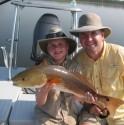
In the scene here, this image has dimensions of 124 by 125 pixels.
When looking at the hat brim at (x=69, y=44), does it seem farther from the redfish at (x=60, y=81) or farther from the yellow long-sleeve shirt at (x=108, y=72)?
the redfish at (x=60, y=81)

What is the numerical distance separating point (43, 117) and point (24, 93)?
3.38ft

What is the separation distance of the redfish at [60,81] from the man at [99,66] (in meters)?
0.20

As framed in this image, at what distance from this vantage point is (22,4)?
4.68 metres

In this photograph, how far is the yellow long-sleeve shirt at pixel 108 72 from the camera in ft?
10.7

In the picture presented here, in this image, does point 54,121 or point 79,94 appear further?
point 54,121

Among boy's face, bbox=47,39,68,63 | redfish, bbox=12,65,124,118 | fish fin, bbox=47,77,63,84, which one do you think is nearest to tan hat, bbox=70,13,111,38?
boy's face, bbox=47,39,68,63

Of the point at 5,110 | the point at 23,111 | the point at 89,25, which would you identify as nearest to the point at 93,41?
the point at 89,25

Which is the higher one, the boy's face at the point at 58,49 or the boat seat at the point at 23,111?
the boy's face at the point at 58,49

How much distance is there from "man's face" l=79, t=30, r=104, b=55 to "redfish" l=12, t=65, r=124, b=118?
36 cm

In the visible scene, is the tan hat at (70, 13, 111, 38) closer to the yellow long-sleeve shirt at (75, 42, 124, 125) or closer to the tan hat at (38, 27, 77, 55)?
the tan hat at (38, 27, 77, 55)

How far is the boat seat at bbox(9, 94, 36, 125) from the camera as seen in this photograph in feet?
11.0

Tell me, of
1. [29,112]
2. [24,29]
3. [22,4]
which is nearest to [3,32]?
[24,29]

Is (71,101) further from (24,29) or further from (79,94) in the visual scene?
(24,29)

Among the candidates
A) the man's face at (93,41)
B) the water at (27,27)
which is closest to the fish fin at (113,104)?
the man's face at (93,41)
